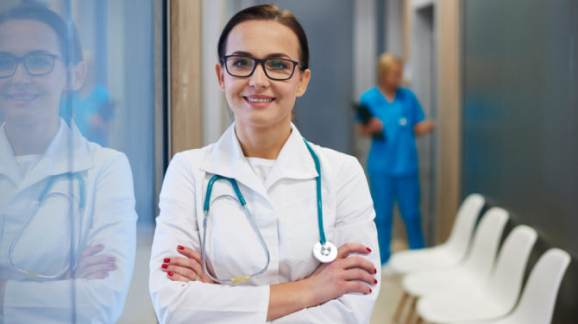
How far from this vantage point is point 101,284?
47.6 inches

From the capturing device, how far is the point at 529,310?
2.11 metres

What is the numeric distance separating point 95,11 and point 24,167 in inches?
15.0

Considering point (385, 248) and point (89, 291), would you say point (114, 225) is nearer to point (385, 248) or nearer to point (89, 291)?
point (89, 291)

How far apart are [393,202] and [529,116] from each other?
1.52m

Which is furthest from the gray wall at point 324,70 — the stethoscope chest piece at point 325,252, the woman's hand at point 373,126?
the woman's hand at point 373,126

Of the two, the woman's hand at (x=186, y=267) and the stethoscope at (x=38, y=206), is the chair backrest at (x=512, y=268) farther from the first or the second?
the stethoscope at (x=38, y=206)

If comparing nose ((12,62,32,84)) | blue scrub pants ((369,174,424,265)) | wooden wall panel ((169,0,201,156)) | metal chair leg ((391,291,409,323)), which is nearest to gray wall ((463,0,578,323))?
blue scrub pants ((369,174,424,265))

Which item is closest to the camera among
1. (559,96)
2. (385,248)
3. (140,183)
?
(140,183)

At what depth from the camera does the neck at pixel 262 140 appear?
1354 mm

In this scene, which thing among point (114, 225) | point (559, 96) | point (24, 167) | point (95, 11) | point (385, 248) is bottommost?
point (385, 248)

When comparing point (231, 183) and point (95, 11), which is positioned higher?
point (95, 11)

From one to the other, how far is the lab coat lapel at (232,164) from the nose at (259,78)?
7.7 inches

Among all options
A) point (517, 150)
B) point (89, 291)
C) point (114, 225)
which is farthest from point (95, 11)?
point (517, 150)

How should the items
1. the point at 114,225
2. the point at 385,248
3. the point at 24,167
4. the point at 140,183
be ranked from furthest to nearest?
the point at 385,248 < the point at 140,183 < the point at 114,225 < the point at 24,167
